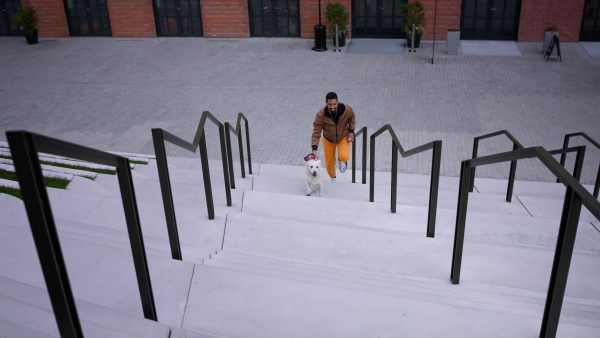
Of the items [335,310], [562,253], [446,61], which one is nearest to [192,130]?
[446,61]

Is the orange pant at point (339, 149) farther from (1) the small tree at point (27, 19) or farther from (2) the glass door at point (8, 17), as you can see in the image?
(2) the glass door at point (8, 17)

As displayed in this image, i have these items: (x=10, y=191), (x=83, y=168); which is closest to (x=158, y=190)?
(x=10, y=191)

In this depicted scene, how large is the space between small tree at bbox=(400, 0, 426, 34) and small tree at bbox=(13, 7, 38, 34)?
11.7 metres

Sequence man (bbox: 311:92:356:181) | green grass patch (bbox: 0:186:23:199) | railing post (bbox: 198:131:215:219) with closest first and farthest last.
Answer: railing post (bbox: 198:131:215:219), green grass patch (bbox: 0:186:23:199), man (bbox: 311:92:356:181)

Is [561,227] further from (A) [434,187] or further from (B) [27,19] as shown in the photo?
(B) [27,19]

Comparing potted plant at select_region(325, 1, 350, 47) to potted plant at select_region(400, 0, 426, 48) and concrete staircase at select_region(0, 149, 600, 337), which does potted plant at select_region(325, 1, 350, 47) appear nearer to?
potted plant at select_region(400, 0, 426, 48)

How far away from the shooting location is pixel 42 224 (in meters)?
1.95

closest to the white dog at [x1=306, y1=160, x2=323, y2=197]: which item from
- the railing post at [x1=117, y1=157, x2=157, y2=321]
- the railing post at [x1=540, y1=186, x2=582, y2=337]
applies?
the railing post at [x1=117, y1=157, x2=157, y2=321]

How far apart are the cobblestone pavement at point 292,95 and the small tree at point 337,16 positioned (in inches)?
35.0

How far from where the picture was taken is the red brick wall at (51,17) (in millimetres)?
18062

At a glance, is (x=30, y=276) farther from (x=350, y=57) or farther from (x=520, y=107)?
(x=350, y=57)

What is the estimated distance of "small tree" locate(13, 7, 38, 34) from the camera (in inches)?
685

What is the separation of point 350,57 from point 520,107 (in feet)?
17.0

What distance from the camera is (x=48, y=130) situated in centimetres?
1127
